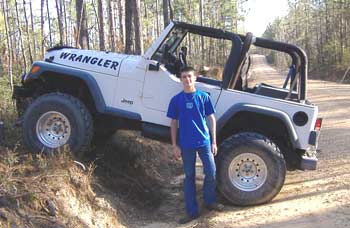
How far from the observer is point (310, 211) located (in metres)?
6.05

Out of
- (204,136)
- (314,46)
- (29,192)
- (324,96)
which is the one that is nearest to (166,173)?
(204,136)

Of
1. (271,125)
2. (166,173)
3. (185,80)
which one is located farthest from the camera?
(166,173)

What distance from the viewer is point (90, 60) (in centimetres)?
707

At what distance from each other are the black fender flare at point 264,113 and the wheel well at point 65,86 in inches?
78.9

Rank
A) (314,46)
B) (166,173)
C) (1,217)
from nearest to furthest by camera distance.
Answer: (1,217) → (166,173) → (314,46)

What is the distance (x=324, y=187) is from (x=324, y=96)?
45.8 feet

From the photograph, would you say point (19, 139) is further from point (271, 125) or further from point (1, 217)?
point (271, 125)

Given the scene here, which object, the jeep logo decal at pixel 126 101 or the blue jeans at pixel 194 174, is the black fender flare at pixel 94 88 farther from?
the blue jeans at pixel 194 174

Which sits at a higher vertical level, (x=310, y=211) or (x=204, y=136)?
(x=204, y=136)

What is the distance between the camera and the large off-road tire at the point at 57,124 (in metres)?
6.75

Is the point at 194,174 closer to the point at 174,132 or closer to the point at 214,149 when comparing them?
the point at 214,149

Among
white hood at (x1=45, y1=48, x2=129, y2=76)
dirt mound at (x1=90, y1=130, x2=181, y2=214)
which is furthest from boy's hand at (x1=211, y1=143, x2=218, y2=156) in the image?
white hood at (x1=45, y1=48, x2=129, y2=76)

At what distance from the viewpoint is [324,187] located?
7.08 metres

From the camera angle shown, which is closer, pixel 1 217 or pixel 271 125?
pixel 1 217
